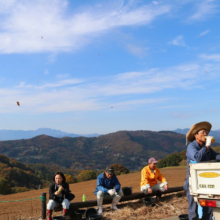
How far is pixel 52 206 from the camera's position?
5156mm

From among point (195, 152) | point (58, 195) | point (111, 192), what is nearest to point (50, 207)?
point (58, 195)

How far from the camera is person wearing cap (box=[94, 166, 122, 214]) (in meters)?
5.70

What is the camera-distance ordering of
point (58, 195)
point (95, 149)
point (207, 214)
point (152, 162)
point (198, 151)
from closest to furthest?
point (198, 151)
point (207, 214)
point (58, 195)
point (152, 162)
point (95, 149)

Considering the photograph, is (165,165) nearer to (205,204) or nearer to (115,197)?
(115,197)

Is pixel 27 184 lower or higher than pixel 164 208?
lower

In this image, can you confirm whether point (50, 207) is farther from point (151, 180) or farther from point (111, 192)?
point (151, 180)

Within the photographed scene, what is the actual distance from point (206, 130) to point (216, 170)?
3.24 feet

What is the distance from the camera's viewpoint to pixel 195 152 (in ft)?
12.0

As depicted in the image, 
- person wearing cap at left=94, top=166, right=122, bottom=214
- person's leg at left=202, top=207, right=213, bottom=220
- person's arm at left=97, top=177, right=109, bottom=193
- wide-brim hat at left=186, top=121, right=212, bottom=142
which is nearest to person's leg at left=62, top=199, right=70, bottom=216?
person wearing cap at left=94, top=166, right=122, bottom=214

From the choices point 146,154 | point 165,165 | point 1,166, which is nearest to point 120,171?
point 165,165

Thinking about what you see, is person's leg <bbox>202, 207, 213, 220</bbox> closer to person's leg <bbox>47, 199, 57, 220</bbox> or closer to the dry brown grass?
the dry brown grass

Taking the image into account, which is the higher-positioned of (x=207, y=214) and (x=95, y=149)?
(x=207, y=214)

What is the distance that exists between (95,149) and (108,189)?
115557 mm

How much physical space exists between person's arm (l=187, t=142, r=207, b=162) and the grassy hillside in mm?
73540
